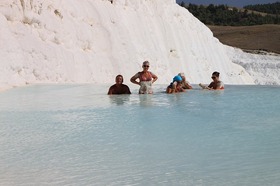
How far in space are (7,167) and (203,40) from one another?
2446 centimetres

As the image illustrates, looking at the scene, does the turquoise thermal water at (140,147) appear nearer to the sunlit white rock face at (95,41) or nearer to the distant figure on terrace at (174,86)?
the distant figure on terrace at (174,86)

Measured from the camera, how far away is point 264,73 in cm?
4100

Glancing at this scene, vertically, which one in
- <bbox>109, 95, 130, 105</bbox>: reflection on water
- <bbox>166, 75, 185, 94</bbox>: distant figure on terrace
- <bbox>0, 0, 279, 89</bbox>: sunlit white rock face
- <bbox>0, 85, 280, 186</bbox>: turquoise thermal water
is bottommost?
<bbox>0, 85, 280, 186</bbox>: turquoise thermal water

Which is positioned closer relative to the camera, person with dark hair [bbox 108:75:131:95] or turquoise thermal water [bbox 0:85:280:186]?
turquoise thermal water [bbox 0:85:280:186]

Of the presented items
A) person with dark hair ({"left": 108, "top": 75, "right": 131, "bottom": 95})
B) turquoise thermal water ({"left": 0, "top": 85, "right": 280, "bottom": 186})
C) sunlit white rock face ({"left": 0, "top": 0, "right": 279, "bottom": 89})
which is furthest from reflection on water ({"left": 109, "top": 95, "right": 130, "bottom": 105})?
sunlit white rock face ({"left": 0, "top": 0, "right": 279, "bottom": 89})

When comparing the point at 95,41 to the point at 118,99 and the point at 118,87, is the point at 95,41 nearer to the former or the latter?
the point at 118,87

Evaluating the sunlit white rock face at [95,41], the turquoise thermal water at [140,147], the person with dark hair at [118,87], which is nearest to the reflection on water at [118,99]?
the person with dark hair at [118,87]

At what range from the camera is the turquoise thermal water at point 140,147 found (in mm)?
3387

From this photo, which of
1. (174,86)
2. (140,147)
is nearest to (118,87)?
→ (174,86)

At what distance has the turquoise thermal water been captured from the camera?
339 centimetres

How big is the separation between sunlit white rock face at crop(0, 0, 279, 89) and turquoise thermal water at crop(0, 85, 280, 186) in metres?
7.48

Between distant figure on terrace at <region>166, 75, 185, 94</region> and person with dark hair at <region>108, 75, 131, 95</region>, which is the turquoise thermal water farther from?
distant figure on terrace at <region>166, 75, 185, 94</region>

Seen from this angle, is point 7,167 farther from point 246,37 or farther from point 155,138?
point 246,37

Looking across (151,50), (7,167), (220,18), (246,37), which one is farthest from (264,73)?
(220,18)
